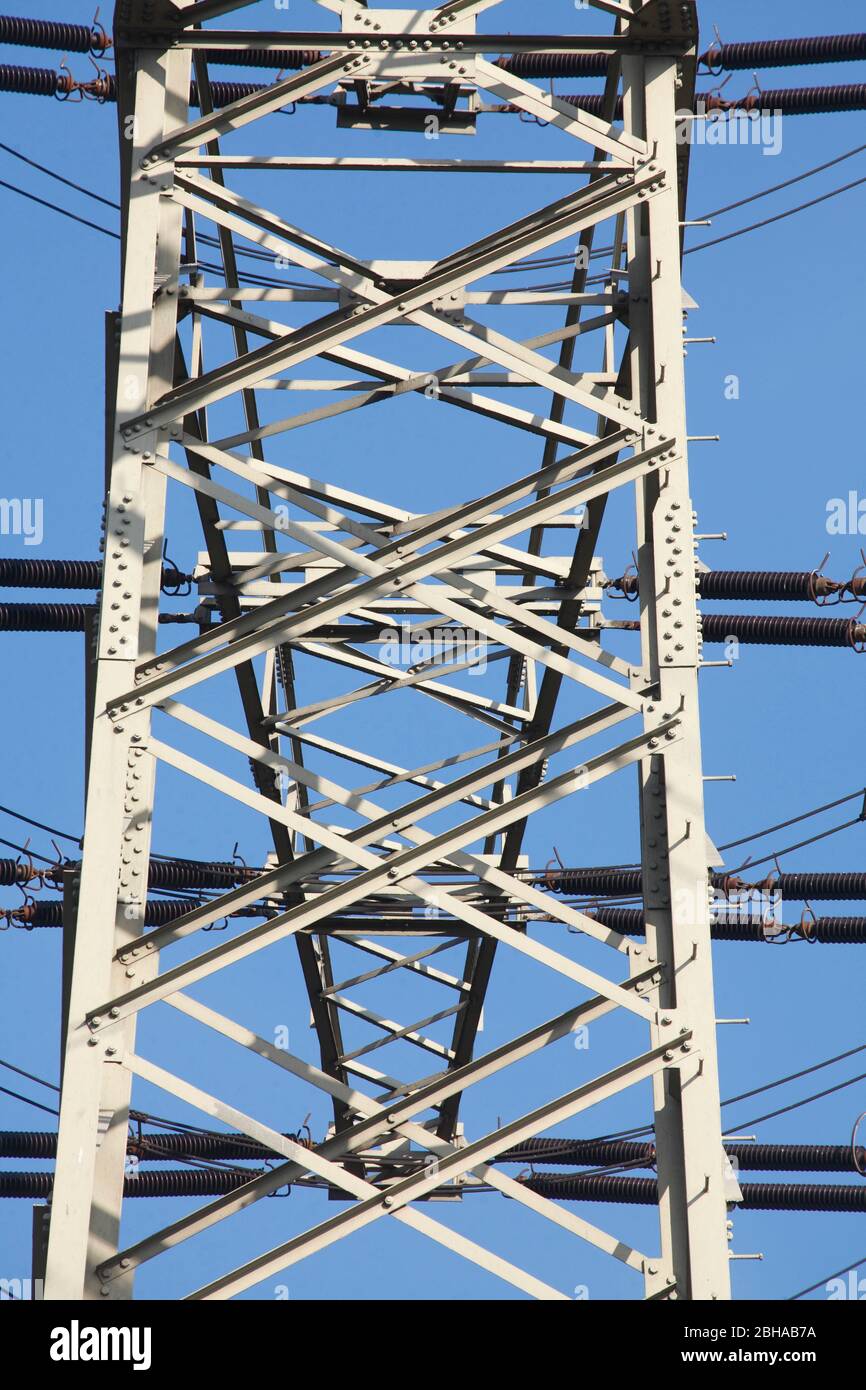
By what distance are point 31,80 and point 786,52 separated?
20.9 ft

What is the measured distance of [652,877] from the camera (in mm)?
8812

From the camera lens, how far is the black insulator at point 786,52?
54.0 feet

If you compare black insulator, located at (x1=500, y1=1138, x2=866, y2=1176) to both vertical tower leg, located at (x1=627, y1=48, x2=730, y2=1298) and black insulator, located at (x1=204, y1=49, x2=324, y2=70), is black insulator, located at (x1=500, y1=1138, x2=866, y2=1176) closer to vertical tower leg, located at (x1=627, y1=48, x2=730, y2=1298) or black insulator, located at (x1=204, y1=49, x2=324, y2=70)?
vertical tower leg, located at (x1=627, y1=48, x2=730, y2=1298)

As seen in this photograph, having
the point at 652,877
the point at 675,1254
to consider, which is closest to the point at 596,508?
the point at 652,877

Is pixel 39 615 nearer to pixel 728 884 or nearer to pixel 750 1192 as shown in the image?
pixel 728 884

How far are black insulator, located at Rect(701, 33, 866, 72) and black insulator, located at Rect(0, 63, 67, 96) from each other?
555cm

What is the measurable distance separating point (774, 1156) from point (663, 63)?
11.0 m

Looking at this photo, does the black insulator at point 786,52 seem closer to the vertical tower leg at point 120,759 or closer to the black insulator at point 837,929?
the black insulator at point 837,929

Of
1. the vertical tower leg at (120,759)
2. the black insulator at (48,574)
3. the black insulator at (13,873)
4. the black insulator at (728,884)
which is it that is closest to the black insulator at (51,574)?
the black insulator at (48,574)

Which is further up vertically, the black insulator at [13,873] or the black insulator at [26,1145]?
the black insulator at [13,873]

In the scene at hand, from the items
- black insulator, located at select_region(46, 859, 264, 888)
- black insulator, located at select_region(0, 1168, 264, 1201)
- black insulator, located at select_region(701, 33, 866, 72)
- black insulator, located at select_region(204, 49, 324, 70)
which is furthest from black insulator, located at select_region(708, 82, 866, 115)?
black insulator, located at select_region(0, 1168, 264, 1201)

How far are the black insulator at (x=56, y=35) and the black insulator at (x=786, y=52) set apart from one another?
524 centimetres

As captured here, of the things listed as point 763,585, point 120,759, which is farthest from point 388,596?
point 763,585

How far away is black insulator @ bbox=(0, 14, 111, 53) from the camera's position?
16578 millimetres
